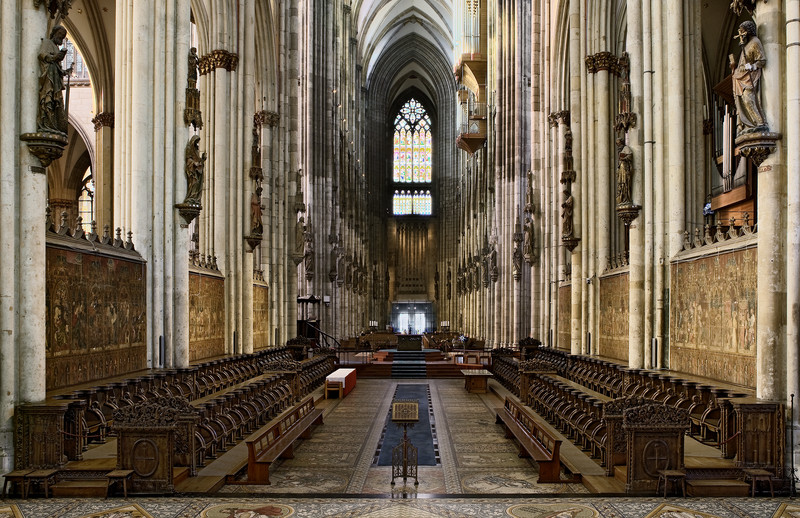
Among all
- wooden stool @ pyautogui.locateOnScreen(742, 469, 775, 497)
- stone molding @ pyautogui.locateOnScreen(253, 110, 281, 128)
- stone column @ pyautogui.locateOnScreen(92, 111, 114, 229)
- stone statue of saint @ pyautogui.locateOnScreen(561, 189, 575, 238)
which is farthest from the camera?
stone column @ pyautogui.locateOnScreen(92, 111, 114, 229)

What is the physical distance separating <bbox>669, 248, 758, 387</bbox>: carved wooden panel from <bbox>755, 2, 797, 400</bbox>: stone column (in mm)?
1941

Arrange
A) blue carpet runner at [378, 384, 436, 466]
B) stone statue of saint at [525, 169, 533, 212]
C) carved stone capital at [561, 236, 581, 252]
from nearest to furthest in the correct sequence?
1. blue carpet runner at [378, 384, 436, 466]
2. carved stone capital at [561, 236, 581, 252]
3. stone statue of saint at [525, 169, 533, 212]

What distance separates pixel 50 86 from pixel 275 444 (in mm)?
5636

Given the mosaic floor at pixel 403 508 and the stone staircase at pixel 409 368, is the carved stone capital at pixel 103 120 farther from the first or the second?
the mosaic floor at pixel 403 508

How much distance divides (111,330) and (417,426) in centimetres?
621

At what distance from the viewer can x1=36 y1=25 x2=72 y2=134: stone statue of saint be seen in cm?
934

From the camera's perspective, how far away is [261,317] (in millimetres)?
24125

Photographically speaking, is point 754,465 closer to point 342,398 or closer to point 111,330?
point 111,330

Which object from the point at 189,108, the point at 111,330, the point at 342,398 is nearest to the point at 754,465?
the point at 111,330

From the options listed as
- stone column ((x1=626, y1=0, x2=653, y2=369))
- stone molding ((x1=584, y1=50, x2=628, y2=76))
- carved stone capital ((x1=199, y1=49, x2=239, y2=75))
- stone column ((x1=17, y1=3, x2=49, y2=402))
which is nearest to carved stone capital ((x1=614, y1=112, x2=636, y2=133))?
stone column ((x1=626, y1=0, x2=653, y2=369))

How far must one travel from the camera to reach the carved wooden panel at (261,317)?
23.2 m

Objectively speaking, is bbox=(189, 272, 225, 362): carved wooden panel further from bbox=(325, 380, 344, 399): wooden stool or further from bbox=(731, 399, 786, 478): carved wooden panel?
bbox=(731, 399, 786, 478): carved wooden panel

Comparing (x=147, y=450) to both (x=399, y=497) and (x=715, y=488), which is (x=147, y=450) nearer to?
(x=399, y=497)

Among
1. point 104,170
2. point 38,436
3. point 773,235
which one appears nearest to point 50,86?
point 38,436
